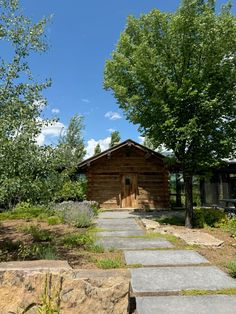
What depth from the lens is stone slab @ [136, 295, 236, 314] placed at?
5121 millimetres

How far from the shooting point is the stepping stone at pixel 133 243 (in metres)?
10.6

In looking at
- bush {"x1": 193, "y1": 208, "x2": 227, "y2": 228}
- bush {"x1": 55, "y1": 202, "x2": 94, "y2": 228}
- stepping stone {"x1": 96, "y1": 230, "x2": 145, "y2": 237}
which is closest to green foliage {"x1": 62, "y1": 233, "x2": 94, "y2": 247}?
stepping stone {"x1": 96, "y1": 230, "x2": 145, "y2": 237}

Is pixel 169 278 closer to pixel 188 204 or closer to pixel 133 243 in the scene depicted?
pixel 133 243

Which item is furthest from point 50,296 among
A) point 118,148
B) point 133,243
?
point 118,148

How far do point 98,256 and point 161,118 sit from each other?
7983 millimetres

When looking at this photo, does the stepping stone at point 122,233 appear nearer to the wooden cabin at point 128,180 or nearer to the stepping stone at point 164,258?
the stepping stone at point 164,258

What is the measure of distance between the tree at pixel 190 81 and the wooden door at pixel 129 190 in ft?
28.7

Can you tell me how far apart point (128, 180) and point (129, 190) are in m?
0.75

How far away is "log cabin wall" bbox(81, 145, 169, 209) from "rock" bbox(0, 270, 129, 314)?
1997cm

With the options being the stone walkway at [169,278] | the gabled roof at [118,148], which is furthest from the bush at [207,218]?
the gabled roof at [118,148]

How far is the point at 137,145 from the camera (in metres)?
24.3

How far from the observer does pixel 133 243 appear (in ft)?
36.7

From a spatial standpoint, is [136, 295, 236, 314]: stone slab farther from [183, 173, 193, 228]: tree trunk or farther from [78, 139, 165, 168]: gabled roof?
[78, 139, 165, 168]: gabled roof

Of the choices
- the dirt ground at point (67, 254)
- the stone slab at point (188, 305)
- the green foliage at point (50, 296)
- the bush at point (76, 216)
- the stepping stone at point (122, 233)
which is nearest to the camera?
the green foliage at point (50, 296)
